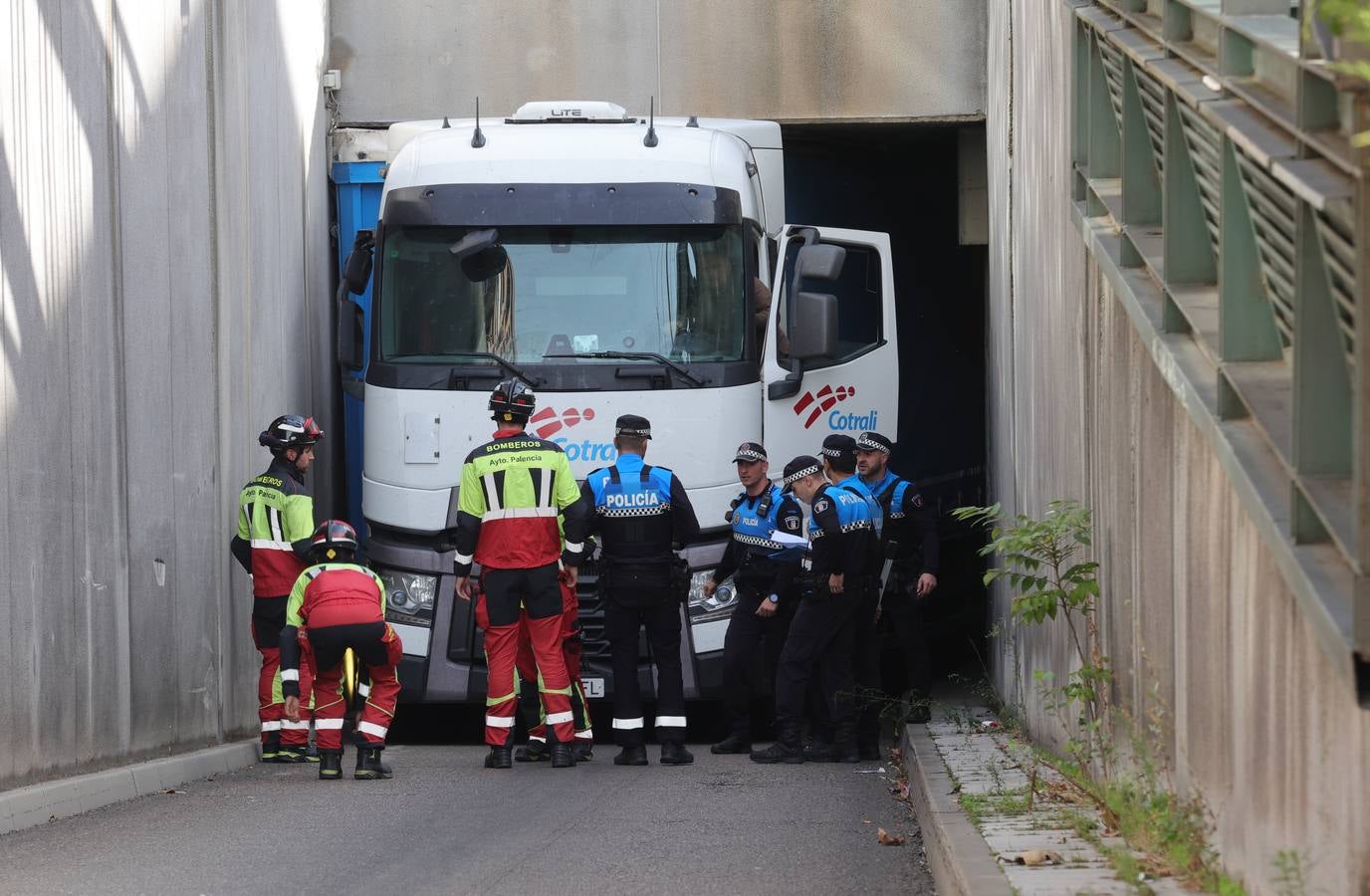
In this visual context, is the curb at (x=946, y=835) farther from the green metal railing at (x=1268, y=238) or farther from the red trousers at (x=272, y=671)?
the red trousers at (x=272, y=671)

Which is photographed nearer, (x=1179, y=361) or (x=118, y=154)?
(x=1179, y=361)

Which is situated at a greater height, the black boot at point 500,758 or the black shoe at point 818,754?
the black boot at point 500,758

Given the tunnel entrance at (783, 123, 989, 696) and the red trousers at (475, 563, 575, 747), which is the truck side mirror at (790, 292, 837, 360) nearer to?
the red trousers at (475, 563, 575, 747)

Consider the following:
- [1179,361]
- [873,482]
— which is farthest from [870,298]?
[1179,361]

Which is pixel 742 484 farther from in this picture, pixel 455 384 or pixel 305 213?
pixel 305 213

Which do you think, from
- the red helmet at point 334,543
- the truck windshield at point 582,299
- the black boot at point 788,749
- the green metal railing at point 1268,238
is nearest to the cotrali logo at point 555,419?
the truck windshield at point 582,299

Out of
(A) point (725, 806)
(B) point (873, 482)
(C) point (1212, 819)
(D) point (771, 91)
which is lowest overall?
(A) point (725, 806)

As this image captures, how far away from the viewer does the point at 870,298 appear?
486 inches

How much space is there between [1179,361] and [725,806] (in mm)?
3836

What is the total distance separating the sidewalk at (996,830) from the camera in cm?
533

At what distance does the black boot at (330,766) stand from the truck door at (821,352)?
3207mm

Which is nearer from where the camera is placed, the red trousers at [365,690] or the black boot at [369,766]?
the red trousers at [365,690]

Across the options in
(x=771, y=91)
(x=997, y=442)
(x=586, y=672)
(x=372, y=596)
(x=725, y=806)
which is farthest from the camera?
(x=771, y=91)

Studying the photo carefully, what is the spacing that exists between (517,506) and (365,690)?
126cm
